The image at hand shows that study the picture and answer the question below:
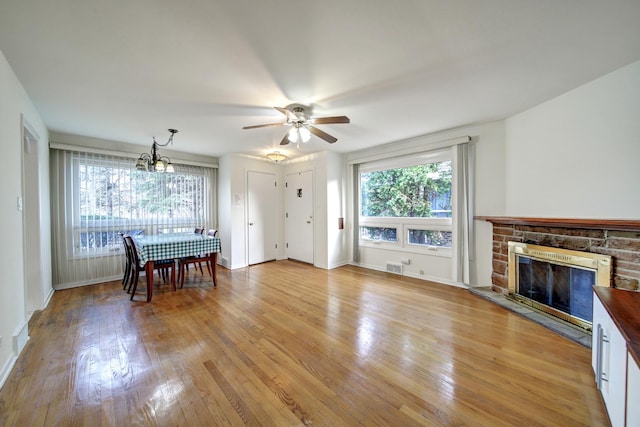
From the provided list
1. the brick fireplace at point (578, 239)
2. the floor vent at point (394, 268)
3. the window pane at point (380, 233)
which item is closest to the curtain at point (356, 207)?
the window pane at point (380, 233)

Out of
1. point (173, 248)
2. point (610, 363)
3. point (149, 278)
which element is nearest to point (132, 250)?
point (149, 278)

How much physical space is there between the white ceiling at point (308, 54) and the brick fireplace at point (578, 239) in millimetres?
1350

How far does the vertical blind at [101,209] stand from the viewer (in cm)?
354

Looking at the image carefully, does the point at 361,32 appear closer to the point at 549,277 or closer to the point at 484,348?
the point at 484,348

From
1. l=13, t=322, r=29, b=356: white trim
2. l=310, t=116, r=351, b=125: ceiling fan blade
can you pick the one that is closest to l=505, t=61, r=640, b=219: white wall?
l=310, t=116, r=351, b=125: ceiling fan blade

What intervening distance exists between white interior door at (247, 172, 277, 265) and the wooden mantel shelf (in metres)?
4.15

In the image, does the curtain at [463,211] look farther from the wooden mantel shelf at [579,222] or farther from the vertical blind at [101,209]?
the vertical blind at [101,209]

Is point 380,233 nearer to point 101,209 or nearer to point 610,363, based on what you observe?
point 610,363

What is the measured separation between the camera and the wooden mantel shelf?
73.6 inches

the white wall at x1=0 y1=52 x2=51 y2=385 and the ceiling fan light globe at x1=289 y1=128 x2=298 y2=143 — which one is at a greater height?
the ceiling fan light globe at x1=289 y1=128 x2=298 y2=143

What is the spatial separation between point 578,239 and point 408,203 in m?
2.14

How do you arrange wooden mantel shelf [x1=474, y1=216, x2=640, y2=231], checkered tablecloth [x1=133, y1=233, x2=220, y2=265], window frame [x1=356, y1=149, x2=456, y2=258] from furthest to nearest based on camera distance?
1. window frame [x1=356, y1=149, x2=456, y2=258]
2. checkered tablecloth [x1=133, y1=233, x2=220, y2=265]
3. wooden mantel shelf [x1=474, y1=216, x2=640, y2=231]

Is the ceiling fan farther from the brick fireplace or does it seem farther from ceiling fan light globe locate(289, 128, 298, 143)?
the brick fireplace

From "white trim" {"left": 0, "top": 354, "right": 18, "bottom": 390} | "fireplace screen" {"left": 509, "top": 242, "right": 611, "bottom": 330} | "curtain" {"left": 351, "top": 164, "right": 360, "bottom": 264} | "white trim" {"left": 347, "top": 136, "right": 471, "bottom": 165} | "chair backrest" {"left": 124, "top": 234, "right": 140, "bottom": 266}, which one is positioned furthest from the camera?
"curtain" {"left": 351, "top": 164, "right": 360, "bottom": 264}
